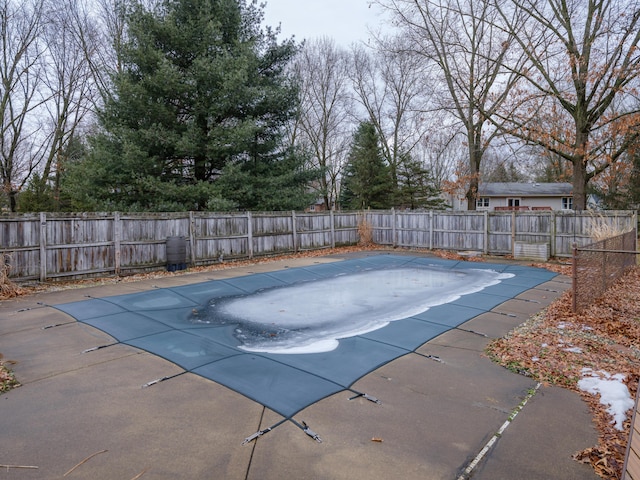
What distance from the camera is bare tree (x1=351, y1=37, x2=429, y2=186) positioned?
931 inches

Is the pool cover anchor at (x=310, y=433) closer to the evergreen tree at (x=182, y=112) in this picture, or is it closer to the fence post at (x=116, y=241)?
the fence post at (x=116, y=241)

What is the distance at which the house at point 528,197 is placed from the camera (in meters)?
30.0

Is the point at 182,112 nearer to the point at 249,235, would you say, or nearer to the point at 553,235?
the point at 249,235

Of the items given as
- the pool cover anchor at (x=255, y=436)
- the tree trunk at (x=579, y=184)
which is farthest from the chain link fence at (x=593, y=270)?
the tree trunk at (x=579, y=184)

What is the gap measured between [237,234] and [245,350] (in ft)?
24.4

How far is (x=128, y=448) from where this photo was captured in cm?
228

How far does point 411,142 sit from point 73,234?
856 inches

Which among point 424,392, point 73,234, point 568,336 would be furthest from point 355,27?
point 424,392

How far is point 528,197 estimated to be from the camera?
99.6ft

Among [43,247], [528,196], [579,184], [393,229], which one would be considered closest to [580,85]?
[579,184]

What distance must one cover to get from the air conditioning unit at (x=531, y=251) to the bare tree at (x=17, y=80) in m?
21.2

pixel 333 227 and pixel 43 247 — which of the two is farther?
pixel 333 227

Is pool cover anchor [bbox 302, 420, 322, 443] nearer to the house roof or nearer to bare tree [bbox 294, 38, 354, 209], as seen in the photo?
bare tree [bbox 294, 38, 354, 209]

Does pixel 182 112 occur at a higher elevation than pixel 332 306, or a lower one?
higher
